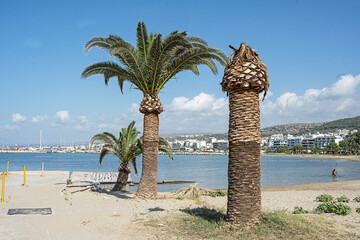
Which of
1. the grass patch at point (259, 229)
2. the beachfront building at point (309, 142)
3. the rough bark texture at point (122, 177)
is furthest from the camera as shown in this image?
the beachfront building at point (309, 142)

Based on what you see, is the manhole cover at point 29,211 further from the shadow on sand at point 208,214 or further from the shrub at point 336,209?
the shrub at point 336,209

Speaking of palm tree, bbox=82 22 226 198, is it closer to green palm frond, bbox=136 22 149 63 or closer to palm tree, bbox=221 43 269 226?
green palm frond, bbox=136 22 149 63

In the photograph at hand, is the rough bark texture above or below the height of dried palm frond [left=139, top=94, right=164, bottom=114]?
below

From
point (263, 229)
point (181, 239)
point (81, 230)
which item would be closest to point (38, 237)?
point (81, 230)

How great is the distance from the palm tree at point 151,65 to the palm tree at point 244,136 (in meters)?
5.84

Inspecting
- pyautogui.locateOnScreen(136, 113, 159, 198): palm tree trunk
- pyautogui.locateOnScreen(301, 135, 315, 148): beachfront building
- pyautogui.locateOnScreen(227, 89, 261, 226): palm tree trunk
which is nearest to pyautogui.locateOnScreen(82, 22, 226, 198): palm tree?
pyautogui.locateOnScreen(136, 113, 159, 198): palm tree trunk

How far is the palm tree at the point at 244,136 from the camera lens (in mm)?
6398

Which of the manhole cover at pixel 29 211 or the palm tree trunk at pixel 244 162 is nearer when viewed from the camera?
the palm tree trunk at pixel 244 162

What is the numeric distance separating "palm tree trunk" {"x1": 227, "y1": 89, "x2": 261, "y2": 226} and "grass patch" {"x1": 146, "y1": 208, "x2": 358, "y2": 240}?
272 mm

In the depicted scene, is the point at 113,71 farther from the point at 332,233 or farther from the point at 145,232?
the point at 332,233

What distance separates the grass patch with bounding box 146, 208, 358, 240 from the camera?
589cm

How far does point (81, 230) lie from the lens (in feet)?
23.0

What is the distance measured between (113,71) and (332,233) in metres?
10.3

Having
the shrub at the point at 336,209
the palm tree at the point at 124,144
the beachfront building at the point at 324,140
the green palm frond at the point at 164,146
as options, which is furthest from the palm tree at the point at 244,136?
the beachfront building at the point at 324,140
